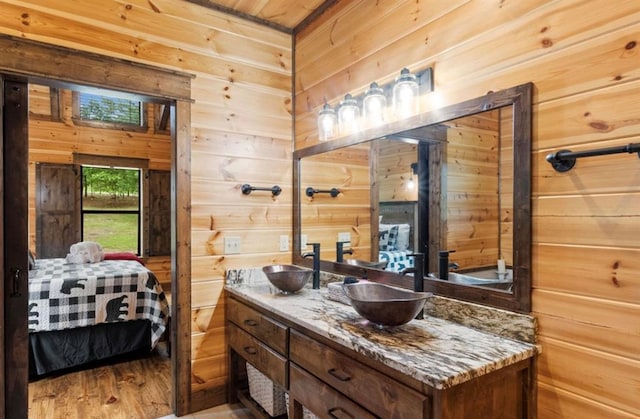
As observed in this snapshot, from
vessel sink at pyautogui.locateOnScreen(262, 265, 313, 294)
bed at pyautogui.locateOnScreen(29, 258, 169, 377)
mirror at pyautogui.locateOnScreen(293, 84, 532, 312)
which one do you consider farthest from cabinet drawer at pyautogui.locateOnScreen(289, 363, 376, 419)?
bed at pyautogui.locateOnScreen(29, 258, 169, 377)

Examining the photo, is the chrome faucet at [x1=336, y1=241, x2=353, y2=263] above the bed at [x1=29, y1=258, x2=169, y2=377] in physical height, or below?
above

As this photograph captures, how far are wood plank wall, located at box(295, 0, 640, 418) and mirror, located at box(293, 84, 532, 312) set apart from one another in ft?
0.24

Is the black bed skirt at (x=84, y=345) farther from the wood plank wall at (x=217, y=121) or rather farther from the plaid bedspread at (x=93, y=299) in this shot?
the wood plank wall at (x=217, y=121)

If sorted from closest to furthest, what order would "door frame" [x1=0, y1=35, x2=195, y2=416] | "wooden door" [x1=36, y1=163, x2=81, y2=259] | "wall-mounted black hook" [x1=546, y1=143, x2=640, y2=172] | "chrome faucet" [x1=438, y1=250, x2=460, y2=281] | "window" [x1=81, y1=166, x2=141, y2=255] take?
"wall-mounted black hook" [x1=546, y1=143, x2=640, y2=172], "chrome faucet" [x1=438, y1=250, x2=460, y2=281], "door frame" [x1=0, y1=35, x2=195, y2=416], "wooden door" [x1=36, y1=163, x2=81, y2=259], "window" [x1=81, y1=166, x2=141, y2=255]

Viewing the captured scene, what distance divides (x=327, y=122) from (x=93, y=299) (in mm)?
2608

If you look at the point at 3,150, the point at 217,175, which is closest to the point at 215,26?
the point at 217,175

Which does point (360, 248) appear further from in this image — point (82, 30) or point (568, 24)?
point (82, 30)

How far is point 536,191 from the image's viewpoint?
139 cm

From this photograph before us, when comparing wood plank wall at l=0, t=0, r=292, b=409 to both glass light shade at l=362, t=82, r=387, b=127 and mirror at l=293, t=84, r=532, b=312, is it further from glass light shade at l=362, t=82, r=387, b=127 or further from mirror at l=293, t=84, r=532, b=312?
glass light shade at l=362, t=82, r=387, b=127

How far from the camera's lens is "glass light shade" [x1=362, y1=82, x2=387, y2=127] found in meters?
2.04

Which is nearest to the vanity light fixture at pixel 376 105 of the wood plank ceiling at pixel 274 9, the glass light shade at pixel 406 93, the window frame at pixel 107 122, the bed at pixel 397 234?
the glass light shade at pixel 406 93

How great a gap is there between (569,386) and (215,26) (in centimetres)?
282

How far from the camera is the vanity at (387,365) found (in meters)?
1.18

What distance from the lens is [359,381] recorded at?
4.61ft
